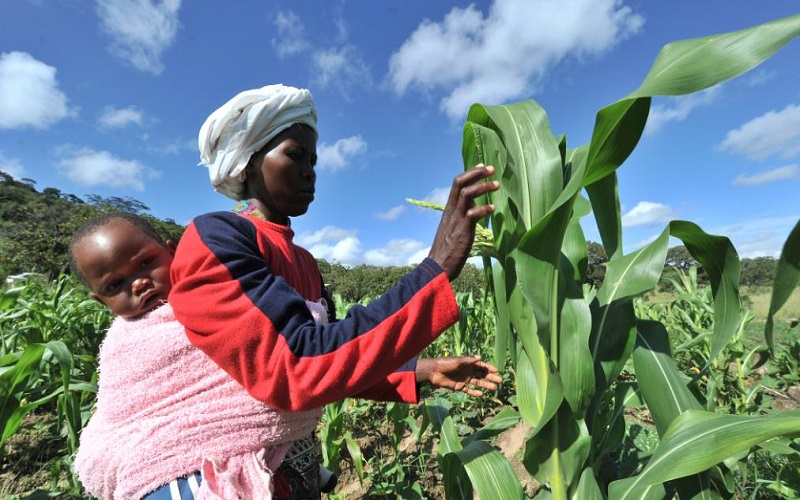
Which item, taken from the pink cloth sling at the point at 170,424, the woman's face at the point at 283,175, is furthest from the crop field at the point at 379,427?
the woman's face at the point at 283,175

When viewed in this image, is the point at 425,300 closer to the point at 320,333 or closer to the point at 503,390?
the point at 320,333

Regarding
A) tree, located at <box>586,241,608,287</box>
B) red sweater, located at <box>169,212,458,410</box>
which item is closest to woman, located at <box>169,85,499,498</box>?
red sweater, located at <box>169,212,458,410</box>

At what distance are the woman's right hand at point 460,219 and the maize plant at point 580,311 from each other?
13 centimetres

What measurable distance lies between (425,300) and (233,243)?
0.51m

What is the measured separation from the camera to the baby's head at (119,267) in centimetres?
116

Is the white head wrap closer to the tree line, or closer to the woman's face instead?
the woman's face

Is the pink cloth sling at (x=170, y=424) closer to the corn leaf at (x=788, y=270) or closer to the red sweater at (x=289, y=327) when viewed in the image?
the red sweater at (x=289, y=327)

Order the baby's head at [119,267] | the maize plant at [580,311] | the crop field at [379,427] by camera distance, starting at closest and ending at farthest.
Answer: the maize plant at [580,311] < the baby's head at [119,267] < the crop field at [379,427]

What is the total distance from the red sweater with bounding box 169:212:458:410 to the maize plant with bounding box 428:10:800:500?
0.28 meters

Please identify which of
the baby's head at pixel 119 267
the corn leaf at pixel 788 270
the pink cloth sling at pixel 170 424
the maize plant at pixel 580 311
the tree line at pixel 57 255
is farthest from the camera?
the tree line at pixel 57 255

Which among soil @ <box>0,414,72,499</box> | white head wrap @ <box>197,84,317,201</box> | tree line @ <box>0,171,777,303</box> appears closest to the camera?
white head wrap @ <box>197,84,317,201</box>

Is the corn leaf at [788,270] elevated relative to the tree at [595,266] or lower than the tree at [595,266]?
lower

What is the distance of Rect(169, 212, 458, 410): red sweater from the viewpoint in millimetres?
920

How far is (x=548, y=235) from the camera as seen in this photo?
96 centimetres
